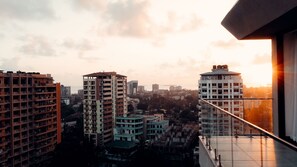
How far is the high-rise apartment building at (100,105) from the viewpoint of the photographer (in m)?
55.1

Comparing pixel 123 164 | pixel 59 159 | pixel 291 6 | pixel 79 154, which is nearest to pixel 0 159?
pixel 59 159

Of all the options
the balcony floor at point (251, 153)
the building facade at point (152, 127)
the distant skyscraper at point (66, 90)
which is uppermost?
the distant skyscraper at point (66, 90)

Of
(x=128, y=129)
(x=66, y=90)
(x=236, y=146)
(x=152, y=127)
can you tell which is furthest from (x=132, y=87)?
(x=236, y=146)

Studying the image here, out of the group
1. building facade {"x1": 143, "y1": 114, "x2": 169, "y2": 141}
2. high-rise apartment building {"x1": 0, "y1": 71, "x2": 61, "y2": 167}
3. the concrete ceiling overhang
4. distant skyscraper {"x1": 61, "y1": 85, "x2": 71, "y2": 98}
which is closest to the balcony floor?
the concrete ceiling overhang

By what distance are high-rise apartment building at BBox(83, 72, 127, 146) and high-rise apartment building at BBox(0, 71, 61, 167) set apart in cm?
1254

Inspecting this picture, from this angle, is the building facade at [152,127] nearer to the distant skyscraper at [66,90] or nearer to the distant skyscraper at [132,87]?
the distant skyscraper at [66,90]

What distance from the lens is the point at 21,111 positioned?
119 ft

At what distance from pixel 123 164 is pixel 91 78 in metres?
20.4

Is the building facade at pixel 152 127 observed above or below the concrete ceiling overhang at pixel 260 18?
below

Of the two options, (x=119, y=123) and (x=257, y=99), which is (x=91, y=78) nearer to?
(x=119, y=123)

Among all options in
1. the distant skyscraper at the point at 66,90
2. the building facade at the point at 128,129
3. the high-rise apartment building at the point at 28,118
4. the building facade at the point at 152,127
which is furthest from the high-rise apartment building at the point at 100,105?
the distant skyscraper at the point at 66,90

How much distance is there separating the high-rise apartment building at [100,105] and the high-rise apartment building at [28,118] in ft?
41.1

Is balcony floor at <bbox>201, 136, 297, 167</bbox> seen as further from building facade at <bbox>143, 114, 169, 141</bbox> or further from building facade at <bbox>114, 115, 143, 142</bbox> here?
building facade at <bbox>143, 114, 169, 141</bbox>

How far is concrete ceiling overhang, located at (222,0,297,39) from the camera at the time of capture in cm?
403
